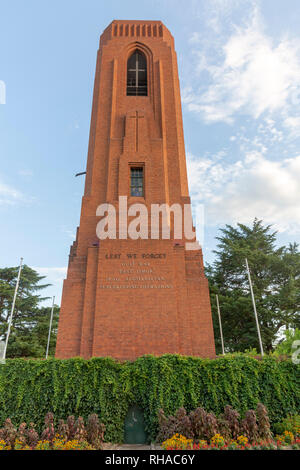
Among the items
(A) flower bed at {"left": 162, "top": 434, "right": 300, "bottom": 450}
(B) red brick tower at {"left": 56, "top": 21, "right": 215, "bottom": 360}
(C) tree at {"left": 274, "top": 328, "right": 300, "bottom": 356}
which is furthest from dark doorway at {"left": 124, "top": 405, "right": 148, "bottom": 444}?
(C) tree at {"left": 274, "top": 328, "right": 300, "bottom": 356}

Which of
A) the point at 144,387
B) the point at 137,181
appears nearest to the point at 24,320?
the point at 137,181

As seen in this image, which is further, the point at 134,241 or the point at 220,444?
the point at 134,241

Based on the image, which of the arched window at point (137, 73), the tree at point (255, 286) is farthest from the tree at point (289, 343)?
the arched window at point (137, 73)

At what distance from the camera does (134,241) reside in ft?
45.0

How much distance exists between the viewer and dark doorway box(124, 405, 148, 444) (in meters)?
8.55

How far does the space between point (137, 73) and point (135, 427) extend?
20.5 metres

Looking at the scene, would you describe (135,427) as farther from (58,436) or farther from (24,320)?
(24,320)

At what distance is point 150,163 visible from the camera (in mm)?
16297

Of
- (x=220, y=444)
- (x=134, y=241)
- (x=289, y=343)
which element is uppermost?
(x=134, y=241)

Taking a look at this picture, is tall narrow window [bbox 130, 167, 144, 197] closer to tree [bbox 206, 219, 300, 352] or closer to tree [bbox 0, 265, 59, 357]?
tree [bbox 206, 219, 300, 352]

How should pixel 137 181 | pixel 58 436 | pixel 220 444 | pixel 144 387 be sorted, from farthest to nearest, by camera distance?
A: pixel 137 181 → pixel 144 387 → pixel 58 436 → pixel 220 444

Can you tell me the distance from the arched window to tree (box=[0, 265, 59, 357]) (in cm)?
2273
